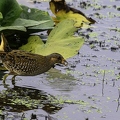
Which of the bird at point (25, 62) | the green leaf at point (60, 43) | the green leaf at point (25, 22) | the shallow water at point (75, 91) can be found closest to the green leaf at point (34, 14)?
the green leaf at point (25, 22)

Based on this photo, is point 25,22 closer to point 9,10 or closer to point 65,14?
point 9,10

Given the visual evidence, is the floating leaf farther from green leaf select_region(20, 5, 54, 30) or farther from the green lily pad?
the green lily pad

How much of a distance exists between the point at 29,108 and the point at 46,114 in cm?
25

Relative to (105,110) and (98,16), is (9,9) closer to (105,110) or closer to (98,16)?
(105,110)

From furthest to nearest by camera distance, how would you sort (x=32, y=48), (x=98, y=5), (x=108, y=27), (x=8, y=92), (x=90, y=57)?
(x=98, y=5) < (x=108, y=27) < (x=90, y=57) < (x=32, y=48) < (x=8, y=92)

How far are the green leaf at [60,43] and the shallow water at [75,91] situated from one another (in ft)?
0.88

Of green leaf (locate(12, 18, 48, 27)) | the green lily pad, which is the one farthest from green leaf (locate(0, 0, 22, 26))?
the green lily pad

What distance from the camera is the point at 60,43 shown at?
24.0 feet

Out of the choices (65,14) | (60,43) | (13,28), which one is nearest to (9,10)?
(13,28)

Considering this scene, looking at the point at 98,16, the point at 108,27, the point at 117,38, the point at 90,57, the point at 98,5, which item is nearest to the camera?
the point at 90,57

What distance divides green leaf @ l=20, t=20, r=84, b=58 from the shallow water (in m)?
0.27

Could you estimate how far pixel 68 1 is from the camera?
12875 mm

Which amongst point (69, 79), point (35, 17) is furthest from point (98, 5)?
point (69, 79)

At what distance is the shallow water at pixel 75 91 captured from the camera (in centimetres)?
552
